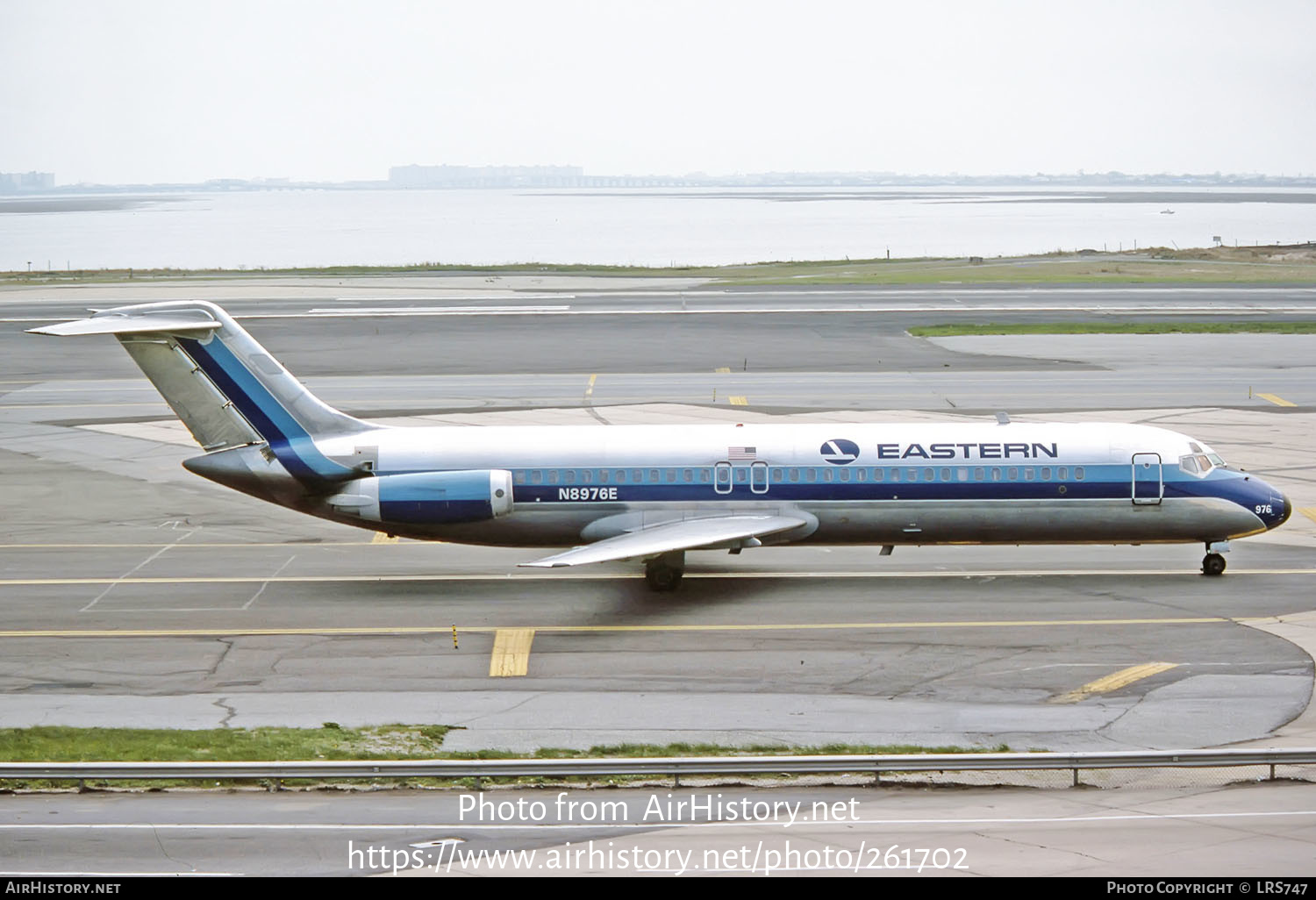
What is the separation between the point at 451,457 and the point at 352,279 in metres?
82.9

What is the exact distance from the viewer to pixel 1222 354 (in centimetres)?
6328

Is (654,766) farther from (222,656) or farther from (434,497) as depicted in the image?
(434,497)

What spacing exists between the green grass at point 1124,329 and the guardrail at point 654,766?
5298cm

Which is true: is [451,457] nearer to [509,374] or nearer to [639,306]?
[509,374]

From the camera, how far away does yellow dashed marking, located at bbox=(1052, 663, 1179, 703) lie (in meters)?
23.2

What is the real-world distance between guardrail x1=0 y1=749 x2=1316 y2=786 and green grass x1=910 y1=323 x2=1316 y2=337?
53.0m

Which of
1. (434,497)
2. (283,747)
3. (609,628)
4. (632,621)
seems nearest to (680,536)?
(632,621)

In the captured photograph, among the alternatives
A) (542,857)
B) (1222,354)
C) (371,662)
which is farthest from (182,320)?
(1222,354)

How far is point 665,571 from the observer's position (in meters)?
29.9

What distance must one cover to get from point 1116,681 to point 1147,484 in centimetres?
753

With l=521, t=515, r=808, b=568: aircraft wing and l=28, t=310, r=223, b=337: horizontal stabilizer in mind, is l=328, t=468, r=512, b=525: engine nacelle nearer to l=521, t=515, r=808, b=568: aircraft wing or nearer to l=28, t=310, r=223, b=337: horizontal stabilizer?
l=521, t=515, r=808, b=568: aircraft wing

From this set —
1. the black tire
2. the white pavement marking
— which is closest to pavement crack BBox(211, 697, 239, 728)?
the white pavement marking

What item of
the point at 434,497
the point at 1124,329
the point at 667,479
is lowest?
the point at 434,497

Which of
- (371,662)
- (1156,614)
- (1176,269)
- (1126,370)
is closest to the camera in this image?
(371,662)
